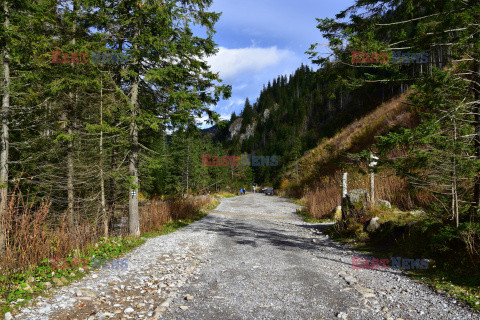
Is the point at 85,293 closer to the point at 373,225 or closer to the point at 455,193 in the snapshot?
the point at 455,193

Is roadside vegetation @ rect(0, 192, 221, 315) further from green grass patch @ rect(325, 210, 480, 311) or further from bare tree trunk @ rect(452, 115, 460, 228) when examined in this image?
bare tree trunk @ rect(452, 115, 460, 228)

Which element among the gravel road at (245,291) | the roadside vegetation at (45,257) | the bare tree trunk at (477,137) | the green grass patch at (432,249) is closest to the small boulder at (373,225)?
the green grass patch at (432,249)

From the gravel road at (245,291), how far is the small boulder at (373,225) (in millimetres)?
1556

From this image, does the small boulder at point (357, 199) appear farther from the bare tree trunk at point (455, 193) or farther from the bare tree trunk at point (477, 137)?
the bare tree trunk at point (477, 137)

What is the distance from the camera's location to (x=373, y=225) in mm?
7957

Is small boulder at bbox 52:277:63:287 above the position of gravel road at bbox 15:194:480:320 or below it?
above

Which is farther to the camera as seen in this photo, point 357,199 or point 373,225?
point 357,199

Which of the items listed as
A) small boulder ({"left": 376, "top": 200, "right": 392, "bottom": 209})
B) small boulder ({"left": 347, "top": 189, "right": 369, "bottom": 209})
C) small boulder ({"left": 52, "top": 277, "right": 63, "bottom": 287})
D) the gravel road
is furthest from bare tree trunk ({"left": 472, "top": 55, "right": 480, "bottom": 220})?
small boulder ({"left": 52, "top": 277, "right": 63, "bottom": 287})

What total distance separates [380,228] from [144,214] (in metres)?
9.00

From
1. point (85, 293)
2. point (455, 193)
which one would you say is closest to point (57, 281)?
point (85, 293)

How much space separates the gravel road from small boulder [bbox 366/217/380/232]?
1556mm

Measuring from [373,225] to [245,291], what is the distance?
18.0ft

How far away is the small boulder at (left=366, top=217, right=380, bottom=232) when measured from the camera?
7.85 metres

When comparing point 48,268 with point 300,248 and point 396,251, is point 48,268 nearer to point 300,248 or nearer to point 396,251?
point 300,248
